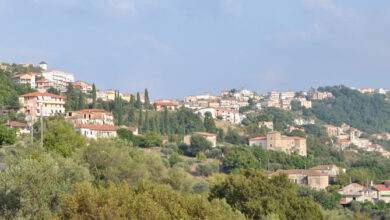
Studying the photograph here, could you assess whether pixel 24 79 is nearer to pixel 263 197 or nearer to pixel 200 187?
pixel 200 187

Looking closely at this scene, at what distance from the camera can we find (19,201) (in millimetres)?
22484

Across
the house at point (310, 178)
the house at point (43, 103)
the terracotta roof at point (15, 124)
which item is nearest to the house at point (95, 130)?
the terracotta roof at point (15, 124)

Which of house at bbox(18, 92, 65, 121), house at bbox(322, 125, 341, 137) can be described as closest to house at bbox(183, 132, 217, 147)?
house at bbox(18, 92, 65, 121)

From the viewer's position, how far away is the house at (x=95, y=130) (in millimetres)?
67062

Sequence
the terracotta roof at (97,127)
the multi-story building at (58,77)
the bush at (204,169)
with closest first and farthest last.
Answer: the bush at (204,169)
the terracotta roof at (97,127)
the multi-story building at (58,77)

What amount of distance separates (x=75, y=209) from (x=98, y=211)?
92 centimetres

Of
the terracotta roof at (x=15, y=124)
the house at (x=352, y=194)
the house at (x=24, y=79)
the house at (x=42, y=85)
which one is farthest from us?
the house at (x=42, y=85)

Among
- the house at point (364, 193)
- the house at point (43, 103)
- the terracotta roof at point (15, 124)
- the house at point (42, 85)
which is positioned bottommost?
the house at point (364, 193)

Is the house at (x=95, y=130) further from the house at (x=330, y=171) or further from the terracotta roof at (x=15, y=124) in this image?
the house at (x=330, y=171)

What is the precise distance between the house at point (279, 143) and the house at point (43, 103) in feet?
112

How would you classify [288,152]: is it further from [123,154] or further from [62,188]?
[62,188]

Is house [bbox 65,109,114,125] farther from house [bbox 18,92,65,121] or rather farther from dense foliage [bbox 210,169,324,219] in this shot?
dense foliage [bbox 210,169,324,219]

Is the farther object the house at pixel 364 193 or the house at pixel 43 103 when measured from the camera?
the house at pixel 43 103

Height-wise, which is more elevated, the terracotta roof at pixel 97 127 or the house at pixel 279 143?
the terracotta roof at pixel 97 127
